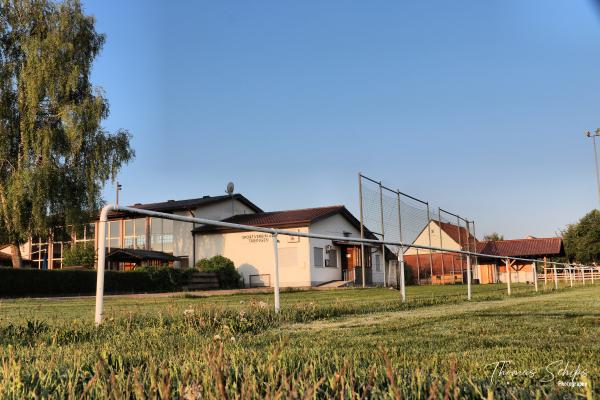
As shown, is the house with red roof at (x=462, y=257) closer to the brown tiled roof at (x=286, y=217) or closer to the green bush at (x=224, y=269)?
the brown tiled roof at (x=286, y=217)

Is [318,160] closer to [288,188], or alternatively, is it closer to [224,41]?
[288,188]

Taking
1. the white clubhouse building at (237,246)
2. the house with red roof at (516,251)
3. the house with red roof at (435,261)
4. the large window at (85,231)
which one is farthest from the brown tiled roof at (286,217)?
the house with red roof at (516,251)

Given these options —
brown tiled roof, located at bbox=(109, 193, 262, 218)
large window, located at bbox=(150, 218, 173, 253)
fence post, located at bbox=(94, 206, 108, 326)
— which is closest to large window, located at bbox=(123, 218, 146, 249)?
large window, located at bbox=(150, 218, 173, 253)

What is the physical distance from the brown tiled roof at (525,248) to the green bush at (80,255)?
79.3ft

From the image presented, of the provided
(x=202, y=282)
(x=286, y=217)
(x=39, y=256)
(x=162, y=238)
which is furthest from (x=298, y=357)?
(x=39, y=256)

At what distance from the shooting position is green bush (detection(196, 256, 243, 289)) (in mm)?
23375

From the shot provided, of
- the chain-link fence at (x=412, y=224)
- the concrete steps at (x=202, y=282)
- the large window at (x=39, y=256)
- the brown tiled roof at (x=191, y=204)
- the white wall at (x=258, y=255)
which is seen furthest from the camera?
the large window at (x=39, y=256)

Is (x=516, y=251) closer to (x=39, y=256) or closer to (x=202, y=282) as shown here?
(x=202, y=282)

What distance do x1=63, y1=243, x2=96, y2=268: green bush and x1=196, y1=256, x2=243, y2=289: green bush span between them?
7160 mm

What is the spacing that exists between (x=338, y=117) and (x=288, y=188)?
9277mm

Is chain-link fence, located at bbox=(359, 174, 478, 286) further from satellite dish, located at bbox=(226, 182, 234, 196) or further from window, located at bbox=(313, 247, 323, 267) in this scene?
satellite dish, located at bbox=(226, 182, 234, 196)

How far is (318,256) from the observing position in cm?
2772

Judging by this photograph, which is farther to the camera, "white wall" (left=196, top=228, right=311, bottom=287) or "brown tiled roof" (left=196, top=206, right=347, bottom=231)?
"brown tiled roof" (left=196, top=206, right=347, bottom=231)

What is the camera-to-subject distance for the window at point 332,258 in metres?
28.7
